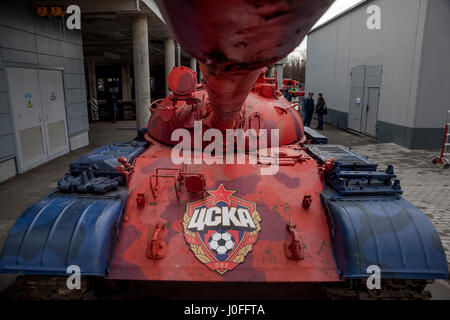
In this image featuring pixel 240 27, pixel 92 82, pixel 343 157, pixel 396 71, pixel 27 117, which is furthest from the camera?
pixel 92 82

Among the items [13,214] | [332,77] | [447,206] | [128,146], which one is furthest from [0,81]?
[332,77]

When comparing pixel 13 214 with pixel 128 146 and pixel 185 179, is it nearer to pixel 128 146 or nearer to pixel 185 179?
pixel 128 146

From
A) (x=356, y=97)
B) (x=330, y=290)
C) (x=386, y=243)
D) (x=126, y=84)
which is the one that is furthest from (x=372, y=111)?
(x=126, y=84)

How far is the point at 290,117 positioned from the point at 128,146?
2.58m

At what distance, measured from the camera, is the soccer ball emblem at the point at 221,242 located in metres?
3.41

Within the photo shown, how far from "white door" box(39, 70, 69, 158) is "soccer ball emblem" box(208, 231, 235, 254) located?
8.94 m

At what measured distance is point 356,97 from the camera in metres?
16.3

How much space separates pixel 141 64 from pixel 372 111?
9.78 meters

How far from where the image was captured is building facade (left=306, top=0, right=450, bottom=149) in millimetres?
11289

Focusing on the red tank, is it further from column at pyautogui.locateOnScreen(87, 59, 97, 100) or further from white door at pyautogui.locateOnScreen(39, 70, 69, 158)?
column at pyautogui.locateOnScreen(87, 59, 97, 100)
